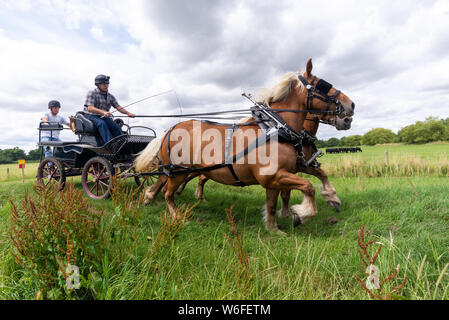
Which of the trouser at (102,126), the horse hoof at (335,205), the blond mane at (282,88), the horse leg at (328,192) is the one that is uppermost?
the blond mane at (282,88)

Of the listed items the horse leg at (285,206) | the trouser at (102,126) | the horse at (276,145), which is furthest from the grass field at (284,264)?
the trouser at (102,126)

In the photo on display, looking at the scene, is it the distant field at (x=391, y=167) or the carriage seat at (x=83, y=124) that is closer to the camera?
the carriage seat at (x=83, y=124)

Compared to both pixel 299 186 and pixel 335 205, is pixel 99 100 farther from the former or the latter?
pixel 335 205

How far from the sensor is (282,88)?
3.66 m

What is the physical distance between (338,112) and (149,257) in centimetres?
343

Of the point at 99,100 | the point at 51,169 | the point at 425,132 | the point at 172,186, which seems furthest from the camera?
the point at 425,132

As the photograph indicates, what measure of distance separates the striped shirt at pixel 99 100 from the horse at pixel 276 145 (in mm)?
2544

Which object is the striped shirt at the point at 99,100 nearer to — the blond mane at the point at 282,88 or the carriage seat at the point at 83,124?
the carriage seat at the point at 83,124

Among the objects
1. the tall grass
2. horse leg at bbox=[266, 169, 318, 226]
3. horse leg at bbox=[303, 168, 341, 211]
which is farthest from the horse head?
the tall grass

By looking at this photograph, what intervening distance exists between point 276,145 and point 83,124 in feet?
15.1

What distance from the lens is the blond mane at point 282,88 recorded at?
366 cm

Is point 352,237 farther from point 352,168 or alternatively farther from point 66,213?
point 352,168

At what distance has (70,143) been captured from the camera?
548 cm

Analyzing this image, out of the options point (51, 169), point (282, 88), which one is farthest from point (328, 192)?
point (51, 169)
